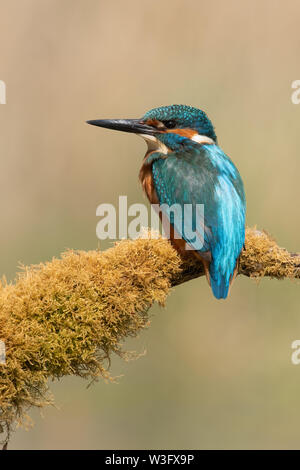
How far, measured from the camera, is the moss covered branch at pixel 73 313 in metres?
1.56

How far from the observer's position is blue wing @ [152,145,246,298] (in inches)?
83.1

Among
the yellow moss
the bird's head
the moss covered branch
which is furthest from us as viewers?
the bird's head

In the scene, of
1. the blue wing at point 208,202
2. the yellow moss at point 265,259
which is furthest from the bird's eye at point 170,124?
the yellow moss at point 265,259

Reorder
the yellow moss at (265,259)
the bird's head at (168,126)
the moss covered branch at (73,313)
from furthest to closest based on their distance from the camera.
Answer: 1. the bird's head at (168,126)
2. the yellow moss at (265,259)
3. the moss covered branch at (73,313)

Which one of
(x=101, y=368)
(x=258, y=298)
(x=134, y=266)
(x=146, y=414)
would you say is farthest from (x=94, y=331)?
(x=258, y=298)

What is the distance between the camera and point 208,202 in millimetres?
2178

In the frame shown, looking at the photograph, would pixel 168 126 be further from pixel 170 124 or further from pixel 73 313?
pixel 73 313

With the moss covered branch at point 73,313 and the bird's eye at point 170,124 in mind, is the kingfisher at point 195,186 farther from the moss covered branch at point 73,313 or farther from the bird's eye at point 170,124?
the moss covered branch at point 73,313

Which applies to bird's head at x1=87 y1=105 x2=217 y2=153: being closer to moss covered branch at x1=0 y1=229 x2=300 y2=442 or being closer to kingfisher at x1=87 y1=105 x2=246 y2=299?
kingfisher at x1=87 y1=105 x2=246 y2=299

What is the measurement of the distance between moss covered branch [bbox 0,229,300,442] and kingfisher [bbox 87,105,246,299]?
0.19 meters

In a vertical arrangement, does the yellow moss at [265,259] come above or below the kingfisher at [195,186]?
below

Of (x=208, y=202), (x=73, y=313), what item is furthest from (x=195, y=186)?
(x=73, y=313)

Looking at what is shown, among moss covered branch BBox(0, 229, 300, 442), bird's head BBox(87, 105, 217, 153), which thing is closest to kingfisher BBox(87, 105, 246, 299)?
bird's head BBox(87, 105, 217, 153)

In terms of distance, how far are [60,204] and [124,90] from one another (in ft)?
2.84
